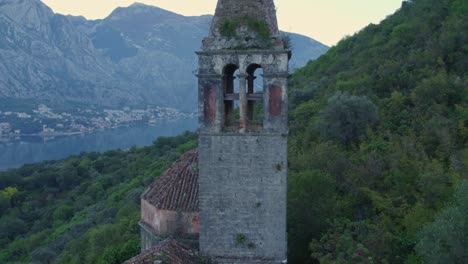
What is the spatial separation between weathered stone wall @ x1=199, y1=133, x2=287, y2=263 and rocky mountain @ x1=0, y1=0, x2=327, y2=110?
105212 mm

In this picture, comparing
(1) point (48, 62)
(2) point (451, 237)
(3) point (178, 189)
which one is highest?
(1) point (48, 62)

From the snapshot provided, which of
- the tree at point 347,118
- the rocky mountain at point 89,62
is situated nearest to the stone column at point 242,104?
the tree at point 347,118

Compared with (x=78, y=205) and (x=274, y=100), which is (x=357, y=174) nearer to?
(x=274, y=100)

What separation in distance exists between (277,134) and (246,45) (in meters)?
2.65

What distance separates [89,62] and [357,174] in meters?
146

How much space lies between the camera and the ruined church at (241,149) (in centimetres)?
1323

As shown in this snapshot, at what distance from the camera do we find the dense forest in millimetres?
17125

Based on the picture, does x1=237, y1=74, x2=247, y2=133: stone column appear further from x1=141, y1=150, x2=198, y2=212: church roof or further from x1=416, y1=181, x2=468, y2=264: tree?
x1=416, y1=181, x2=468, y2=264: tree

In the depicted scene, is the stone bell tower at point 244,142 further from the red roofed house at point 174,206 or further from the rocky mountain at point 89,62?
the rocky mountain at point 89,62

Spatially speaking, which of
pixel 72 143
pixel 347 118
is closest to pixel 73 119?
pixel 72 143

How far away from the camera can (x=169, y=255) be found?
13.6 meters

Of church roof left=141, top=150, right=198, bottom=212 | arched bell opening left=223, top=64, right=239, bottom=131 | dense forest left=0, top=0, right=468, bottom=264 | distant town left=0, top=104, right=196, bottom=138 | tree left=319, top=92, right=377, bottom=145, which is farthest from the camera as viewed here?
distant town left=0, top=104, right=196, bottom=138

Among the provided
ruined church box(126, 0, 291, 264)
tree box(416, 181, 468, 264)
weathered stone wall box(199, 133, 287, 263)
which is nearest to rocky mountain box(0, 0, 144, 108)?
ruined church box(126, 0, 291, 264)

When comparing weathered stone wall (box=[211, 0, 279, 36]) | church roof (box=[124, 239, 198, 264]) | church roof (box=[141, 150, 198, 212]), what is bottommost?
church roof (box=[124, 239, 198, 264])
